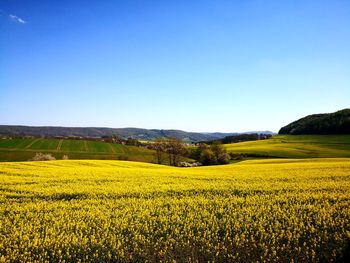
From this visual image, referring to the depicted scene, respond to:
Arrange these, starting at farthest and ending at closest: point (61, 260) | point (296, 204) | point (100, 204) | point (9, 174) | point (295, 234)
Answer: point (9, 174)
point (100, 204)
point (296, 204)
point (295, 234)
point (61, 260)

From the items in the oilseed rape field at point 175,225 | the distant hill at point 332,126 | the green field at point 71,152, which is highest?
the distant hill at point 332,126

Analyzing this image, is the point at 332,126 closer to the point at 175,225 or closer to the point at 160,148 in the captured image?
the point at 160,148

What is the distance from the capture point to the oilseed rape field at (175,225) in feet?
25.0

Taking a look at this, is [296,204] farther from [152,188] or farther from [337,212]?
[152,188]

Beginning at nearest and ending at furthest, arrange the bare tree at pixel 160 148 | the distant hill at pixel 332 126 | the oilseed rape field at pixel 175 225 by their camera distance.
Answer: the oilseed rape field at pixel 175 225 → the bare tree at pixel 160 148 → the distant hill at pixel 332 126

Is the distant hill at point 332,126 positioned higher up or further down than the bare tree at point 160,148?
higher up

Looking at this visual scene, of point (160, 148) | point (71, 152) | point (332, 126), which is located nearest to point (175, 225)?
point (160, 148)

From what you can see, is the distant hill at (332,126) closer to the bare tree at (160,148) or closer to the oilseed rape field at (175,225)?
the bare tree at (160,148)

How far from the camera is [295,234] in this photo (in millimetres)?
8664

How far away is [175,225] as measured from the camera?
944 cm

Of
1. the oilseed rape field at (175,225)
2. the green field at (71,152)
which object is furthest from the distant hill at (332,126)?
the oilseed rape field at (175,225)

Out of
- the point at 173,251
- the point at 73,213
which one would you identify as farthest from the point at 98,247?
the point at 73,213

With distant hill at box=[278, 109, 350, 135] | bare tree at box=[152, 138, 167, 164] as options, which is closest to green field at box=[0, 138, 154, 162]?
bare tree at box=[152, 138, 167, 164]

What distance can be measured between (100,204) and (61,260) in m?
4.83
